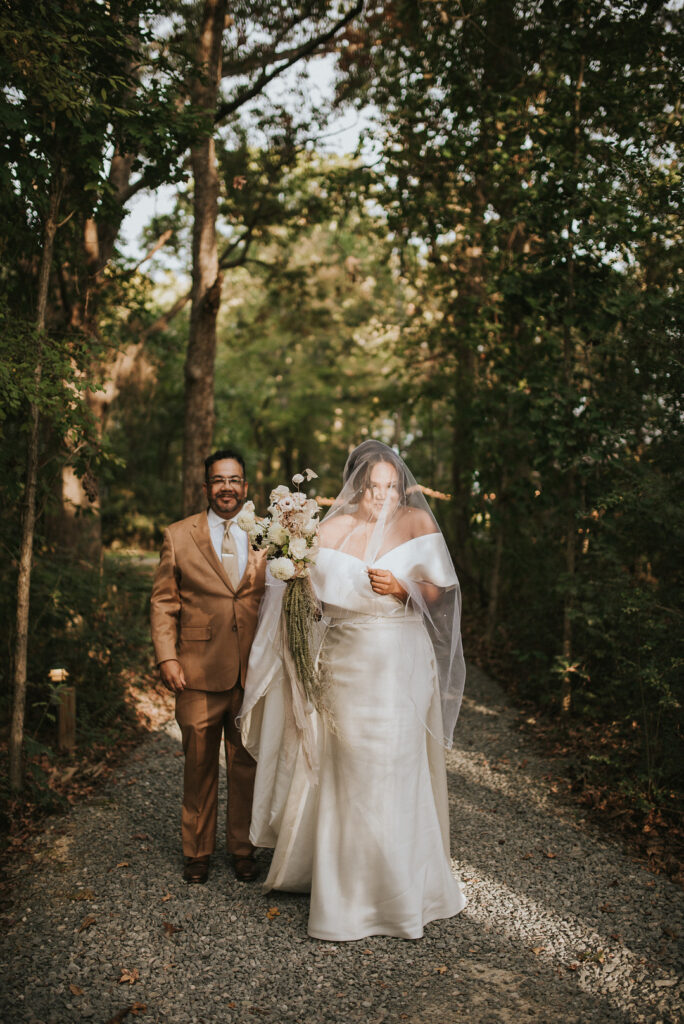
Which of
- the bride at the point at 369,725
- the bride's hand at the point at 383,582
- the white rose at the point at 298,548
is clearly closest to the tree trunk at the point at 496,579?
the bride at the point at 369,725

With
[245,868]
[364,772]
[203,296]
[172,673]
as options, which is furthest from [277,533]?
[203,296]

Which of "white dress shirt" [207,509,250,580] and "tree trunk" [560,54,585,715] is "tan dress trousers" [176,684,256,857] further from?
Result: "tree trunk" [560,54,585,715]

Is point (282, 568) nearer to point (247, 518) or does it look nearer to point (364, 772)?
point (247, 518)

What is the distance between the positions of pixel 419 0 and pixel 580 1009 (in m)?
9.31

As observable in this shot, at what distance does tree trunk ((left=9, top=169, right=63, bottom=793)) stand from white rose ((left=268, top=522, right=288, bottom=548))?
2104 mm

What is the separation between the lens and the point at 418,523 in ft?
14.4

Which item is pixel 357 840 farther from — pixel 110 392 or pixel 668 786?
pixel 110 392

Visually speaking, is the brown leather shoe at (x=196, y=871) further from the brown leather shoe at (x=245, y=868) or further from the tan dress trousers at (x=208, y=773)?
the brown leather shoe at (x=245, y=868)

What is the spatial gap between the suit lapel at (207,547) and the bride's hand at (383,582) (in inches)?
40.1

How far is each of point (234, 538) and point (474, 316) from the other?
16.9 feet

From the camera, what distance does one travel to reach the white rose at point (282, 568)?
162 inches

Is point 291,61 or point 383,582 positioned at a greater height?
point 291,61

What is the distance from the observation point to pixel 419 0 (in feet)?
28.7

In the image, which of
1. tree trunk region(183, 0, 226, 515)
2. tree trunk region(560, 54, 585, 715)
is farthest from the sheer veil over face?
tree trunk region(183, 0, 226, 515)
